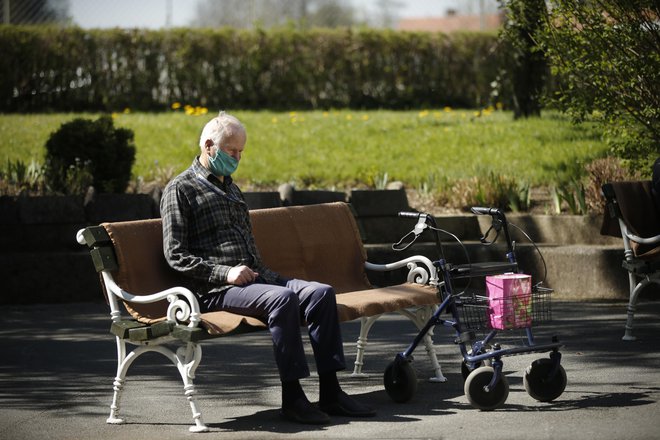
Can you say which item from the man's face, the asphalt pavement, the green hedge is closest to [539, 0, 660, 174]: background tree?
the asphalt pavement

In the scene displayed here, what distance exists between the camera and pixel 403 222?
10945 mm

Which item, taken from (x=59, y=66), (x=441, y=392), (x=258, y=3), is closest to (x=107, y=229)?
(x=441, y=392)

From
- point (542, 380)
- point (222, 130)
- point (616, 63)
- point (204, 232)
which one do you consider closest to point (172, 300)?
point (204, 232)

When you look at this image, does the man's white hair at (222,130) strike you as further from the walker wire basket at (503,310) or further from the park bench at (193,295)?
the walker wire basket at (503,310)

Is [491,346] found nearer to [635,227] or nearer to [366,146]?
[635,227]

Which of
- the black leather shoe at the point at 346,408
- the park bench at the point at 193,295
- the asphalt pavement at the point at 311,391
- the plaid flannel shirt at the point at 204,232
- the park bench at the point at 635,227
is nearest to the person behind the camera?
the asphalt pavement at the point at 311,391

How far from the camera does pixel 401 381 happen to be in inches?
251

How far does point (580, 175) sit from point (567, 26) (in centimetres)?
216

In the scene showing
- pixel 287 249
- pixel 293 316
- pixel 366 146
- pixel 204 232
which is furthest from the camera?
pixel 366 146

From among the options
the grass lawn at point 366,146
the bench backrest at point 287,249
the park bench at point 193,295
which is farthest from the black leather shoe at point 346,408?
the grass lawn at point 366,146

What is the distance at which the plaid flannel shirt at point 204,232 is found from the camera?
6.16 metres

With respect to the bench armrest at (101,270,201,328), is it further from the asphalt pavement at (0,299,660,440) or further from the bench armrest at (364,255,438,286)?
the bench armrest at (364,255,438,286)

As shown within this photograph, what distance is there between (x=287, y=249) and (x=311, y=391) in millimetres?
856

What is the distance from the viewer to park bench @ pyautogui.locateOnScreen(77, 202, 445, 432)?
587 centimetres
